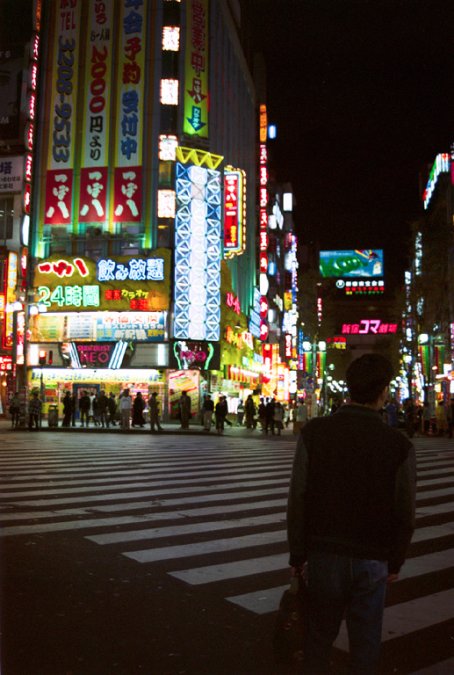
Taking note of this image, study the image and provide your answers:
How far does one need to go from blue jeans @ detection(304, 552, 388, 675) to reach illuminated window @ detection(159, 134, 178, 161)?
118ft

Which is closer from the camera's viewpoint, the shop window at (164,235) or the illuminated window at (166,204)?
the illuminated window at (166,204)

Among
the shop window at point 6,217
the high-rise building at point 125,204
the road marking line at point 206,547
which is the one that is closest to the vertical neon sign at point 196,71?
the high-rise building at point 125,204

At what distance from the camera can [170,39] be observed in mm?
38188

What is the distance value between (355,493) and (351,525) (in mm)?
130

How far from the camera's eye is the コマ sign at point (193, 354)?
3572 centimetres

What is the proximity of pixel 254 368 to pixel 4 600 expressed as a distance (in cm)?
4958

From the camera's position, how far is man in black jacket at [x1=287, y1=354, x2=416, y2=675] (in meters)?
2.79

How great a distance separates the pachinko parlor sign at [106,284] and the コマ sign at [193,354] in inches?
86.4

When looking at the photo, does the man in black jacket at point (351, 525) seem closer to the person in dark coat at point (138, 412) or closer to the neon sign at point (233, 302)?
the person in dark coat at point (138, 412)

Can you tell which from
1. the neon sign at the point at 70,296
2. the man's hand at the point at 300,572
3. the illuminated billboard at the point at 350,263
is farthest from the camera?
the illuminated billboard at the point at 350,263

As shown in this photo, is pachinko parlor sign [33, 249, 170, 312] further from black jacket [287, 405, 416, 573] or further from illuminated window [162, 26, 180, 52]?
black jacket [287, 405, 416, 573]

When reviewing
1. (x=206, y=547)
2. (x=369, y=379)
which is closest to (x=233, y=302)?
(x=206, y=547)

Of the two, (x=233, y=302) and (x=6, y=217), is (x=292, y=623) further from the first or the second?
(x=233, y=302)

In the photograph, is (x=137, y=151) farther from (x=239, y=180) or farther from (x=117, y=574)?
(x=117, y=574)
